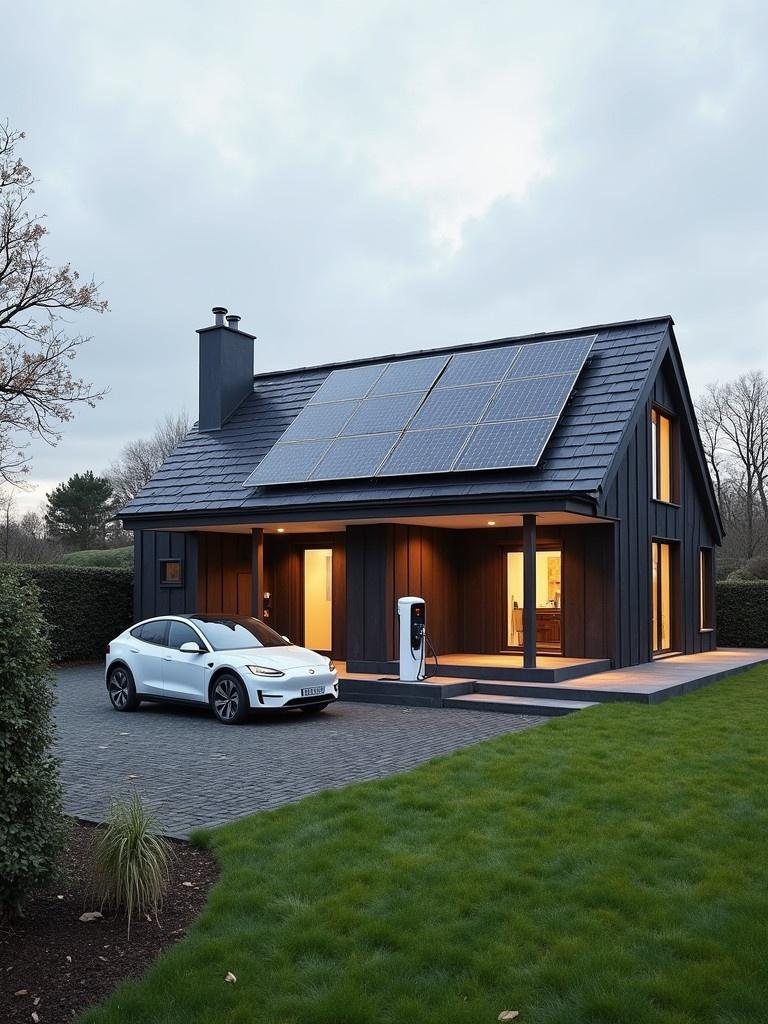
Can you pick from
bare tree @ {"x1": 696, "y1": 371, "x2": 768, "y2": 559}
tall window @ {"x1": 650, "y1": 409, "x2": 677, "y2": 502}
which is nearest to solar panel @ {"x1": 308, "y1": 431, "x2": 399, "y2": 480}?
tall window @ {"x1": 650, "y1": 409, "x2": 677, "y2": 502}

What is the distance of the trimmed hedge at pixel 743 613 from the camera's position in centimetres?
2361

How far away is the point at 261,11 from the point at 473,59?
11.9 feet

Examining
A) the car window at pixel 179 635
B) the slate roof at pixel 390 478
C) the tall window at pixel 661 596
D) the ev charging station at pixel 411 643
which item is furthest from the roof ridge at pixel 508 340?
the car window at pixel 179 635

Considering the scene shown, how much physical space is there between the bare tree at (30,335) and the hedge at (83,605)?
116 inches

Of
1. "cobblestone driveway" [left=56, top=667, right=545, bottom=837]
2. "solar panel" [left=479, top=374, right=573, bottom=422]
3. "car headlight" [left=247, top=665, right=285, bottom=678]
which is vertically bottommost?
"cobblestone driveway" [left=56, top=667, right=545, bottom=837]

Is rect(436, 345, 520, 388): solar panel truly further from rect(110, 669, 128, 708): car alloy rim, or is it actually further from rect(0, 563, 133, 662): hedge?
rect(0, 563, 133, 662): hedge

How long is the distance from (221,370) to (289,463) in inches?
199

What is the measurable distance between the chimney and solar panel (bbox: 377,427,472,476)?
6.62 metres

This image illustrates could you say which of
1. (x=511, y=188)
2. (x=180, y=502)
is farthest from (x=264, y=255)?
(x=180, y=502)

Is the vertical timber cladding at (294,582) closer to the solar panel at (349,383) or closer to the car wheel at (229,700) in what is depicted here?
the solar panel at (349,383)

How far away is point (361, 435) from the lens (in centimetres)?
1742

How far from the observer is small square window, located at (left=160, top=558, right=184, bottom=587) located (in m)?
20.2

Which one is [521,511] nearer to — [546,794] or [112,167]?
[546,794]

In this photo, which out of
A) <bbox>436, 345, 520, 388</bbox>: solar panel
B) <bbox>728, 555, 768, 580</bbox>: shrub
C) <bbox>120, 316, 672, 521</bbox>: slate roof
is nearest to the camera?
<bbox>120, 316, 672, 521</bbox>: slate roof
